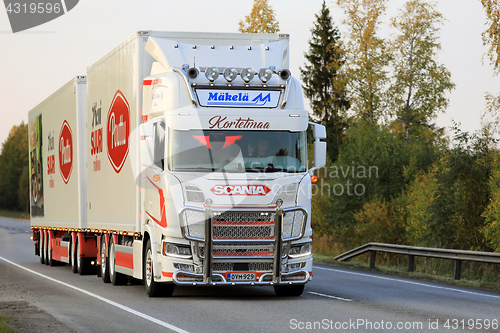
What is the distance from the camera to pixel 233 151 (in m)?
12.6

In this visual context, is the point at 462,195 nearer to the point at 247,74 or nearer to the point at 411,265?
the point at 411,265

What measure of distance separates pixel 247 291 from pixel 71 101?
8191 millimetres

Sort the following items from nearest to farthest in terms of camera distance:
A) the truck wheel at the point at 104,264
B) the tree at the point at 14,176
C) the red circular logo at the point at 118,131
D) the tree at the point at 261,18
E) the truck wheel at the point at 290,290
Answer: the truck wheel at the point at 290,290 → the red circular logo at the point at 118,131 → the truck wheel at the point at 104,264 → the tree at the point at 261,18 → the tree at the point at 14,176

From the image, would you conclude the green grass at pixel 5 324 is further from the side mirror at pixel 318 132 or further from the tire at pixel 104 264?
the tire at pixel 104 264

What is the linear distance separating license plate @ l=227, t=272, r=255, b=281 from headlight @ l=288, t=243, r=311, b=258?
2.52 feet

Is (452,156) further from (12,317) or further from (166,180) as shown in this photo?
(12,317)

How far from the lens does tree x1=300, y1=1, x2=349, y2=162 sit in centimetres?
5403

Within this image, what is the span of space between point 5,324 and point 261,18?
37.6 metres

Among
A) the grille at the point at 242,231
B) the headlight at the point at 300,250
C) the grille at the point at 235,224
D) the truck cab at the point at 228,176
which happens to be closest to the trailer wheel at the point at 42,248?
the truck cab at the point at 228,176

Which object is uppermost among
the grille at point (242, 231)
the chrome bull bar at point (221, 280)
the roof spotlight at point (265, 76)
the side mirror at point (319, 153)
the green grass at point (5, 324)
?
the roof spotlight at point (265, 76)

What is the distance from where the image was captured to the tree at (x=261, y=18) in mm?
45219

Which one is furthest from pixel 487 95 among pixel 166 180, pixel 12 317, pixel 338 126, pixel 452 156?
pixel 338 126

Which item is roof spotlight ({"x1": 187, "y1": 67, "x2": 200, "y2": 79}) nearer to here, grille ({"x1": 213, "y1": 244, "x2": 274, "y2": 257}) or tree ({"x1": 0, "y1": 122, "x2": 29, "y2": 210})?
grille ({"x1": 213, "y1": 244, "x2": 274, "y2": 257})

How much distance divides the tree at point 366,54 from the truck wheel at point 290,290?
109 feet
